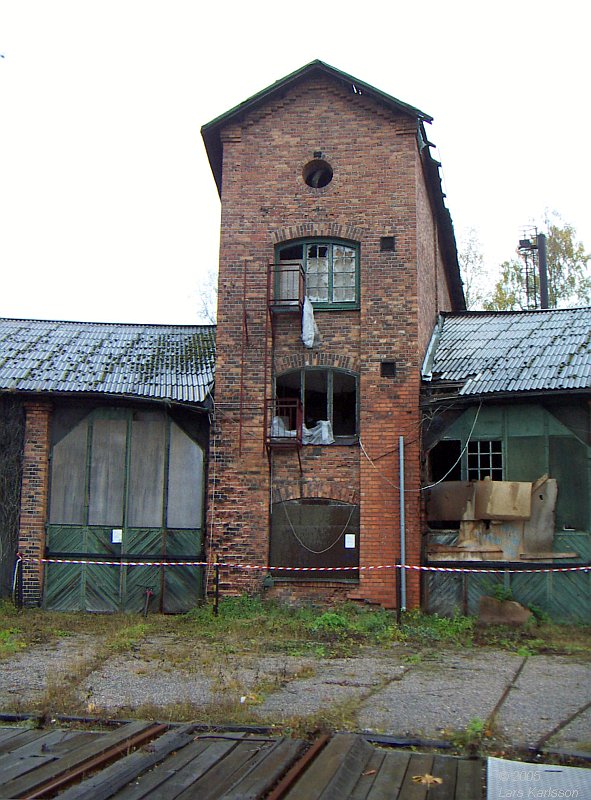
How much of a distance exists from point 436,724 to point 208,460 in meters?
8.60

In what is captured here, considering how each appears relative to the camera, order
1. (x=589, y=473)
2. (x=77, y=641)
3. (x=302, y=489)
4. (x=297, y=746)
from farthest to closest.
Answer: (x=302, y=489), (x=589, y=473), (x=77, y=641), (x=297, y=746)

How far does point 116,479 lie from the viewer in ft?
51.3

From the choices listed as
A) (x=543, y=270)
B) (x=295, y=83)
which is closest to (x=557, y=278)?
(x=543, y=270)

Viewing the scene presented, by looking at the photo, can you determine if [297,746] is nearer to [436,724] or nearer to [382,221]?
[436,724]

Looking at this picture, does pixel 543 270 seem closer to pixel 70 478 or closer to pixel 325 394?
pixel 325 394

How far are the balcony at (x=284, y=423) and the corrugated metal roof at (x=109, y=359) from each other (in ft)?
4.30

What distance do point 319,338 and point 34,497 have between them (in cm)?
600

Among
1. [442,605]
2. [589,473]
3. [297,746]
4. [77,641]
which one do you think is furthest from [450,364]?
[297,746]

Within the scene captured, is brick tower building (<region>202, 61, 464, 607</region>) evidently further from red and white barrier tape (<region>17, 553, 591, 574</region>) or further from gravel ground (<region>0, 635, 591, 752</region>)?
gravel ground (<region>0, 635, 591, 752</region>)

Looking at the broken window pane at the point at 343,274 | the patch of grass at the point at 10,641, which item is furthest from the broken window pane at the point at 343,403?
the patch of grass at the point at 10,641

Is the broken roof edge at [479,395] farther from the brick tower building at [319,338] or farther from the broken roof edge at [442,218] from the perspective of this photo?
the broken roof edge at [442,218]

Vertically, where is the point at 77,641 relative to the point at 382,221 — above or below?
below

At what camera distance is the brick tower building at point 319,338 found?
579 inches

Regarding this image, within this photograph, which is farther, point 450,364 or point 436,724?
point 450,364
